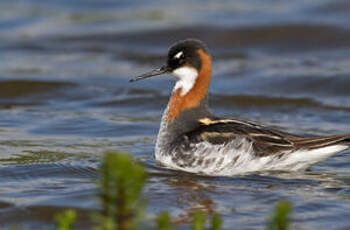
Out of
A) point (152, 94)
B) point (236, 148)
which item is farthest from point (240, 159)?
point (152, 94)

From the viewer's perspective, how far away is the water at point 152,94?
7191 mm

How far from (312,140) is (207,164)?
1.10 metres

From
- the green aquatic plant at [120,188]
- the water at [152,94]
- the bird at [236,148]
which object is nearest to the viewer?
the green aquatic plant at [120,188]

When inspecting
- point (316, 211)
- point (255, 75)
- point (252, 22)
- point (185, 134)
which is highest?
point (252, 22)

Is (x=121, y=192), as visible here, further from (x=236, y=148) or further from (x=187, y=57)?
(x=187, y=57)

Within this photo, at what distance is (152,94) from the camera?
508 inches

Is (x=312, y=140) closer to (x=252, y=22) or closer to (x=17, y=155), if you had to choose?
(x=17, y=155)

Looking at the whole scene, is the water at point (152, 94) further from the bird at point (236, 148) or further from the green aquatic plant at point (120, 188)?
the green aquatic plant at point (120, 188)

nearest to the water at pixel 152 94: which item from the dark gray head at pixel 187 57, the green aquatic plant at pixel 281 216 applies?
the dark gray head at pixel 187 57

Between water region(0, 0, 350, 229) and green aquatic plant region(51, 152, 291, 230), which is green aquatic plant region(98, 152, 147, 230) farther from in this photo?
water region(0, 0, 350, 229)

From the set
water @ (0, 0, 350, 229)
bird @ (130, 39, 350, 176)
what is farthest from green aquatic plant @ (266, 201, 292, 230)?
bird @ (130, 39, 350, 176)

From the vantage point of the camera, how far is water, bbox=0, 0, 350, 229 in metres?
7.19

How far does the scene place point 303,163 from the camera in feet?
26.8

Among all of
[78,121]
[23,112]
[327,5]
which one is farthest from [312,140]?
[327,5]
